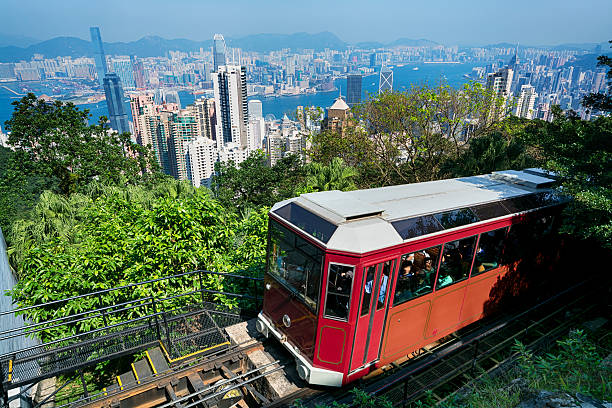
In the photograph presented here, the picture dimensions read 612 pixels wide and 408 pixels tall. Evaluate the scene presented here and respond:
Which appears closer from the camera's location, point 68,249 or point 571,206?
point 571,206

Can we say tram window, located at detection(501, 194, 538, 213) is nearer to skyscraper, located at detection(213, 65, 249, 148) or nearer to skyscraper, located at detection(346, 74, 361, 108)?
skyscraper, located at detection(213, 65, 249, 148)

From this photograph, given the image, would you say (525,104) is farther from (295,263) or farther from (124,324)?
(124,324)

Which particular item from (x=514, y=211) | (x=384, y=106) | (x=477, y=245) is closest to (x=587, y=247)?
(x=514, y=211)

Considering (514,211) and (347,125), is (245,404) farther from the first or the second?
(347,125)

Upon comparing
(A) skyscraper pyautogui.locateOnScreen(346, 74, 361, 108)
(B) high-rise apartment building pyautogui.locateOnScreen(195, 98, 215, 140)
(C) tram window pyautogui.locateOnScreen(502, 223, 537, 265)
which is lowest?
(B) high-rise apartment building pyautogui.locateOnScreen(195, 98, 215, 140)

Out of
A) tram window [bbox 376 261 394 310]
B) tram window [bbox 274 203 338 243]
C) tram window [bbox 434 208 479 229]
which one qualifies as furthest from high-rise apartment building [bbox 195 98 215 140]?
tram window [bbox 376 261 394 310]
